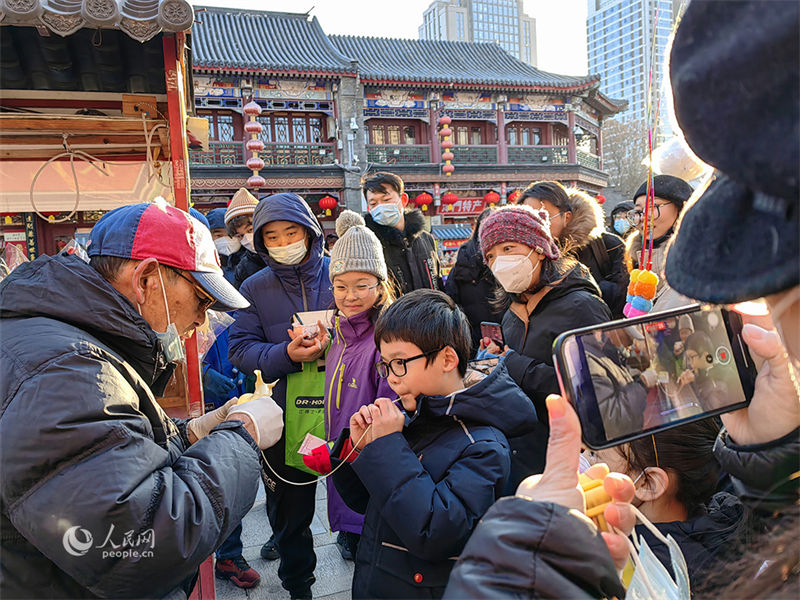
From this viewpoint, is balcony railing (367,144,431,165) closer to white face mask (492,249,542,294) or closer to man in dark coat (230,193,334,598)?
man in dark coat (230,193,334,598)

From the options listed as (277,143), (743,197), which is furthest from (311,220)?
(277,143)

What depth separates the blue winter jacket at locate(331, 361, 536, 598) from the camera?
1.39m

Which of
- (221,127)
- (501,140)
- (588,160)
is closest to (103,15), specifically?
(221,127)

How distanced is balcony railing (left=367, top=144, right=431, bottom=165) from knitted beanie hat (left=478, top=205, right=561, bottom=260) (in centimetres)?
1683

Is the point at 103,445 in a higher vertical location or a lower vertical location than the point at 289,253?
lower

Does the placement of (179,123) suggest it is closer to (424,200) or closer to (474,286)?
(474,286)

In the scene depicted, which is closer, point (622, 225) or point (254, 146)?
point (622, 225)

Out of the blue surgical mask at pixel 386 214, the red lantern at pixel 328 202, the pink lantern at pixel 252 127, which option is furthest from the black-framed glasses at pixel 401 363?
the red lantern at pixel 328 202

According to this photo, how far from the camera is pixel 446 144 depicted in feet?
62.1

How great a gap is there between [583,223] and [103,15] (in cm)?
264

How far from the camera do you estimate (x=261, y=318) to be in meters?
2.73

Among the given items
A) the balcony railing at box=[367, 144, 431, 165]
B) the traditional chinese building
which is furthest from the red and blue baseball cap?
the balcony railing at box=[367, 144, 431, 165]

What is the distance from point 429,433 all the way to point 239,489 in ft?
2.01

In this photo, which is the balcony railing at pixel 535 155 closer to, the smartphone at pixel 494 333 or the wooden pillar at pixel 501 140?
the wooden pillar at pixel 501 140
